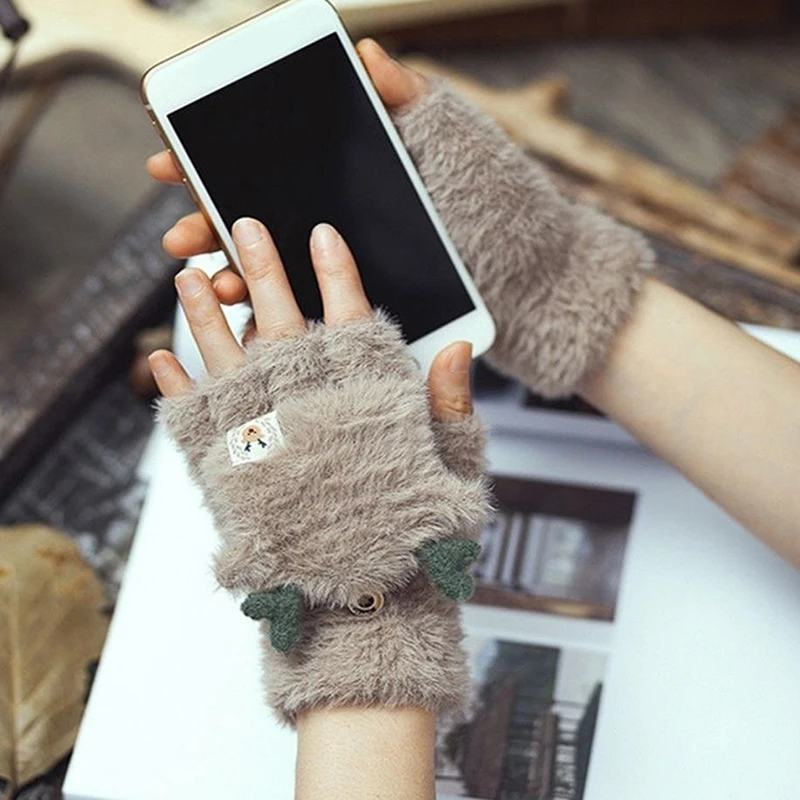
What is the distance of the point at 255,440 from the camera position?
0.46 m

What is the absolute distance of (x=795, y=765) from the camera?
515 millimetres

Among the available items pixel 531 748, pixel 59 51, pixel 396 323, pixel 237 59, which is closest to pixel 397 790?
pixel 531 748

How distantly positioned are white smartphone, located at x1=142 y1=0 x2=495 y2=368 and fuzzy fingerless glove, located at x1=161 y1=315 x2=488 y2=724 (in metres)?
0.08

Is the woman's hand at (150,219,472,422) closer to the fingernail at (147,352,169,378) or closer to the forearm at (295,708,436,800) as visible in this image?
the fingernail at (147,352,169,378)

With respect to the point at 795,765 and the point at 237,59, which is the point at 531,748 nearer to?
the point at 795,765

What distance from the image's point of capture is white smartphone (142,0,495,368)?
510mm

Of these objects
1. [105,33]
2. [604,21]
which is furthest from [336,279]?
[604,21]

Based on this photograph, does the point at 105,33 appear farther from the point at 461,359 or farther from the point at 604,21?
the point at 604,21

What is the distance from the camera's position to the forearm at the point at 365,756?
17.8 inches

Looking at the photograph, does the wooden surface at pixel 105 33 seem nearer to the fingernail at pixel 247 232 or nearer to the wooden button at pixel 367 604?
the fingernail at pixel 247 232

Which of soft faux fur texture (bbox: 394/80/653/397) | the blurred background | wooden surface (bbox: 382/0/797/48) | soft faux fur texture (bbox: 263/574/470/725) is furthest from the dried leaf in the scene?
wooden surface (bbox: 382/0/797/48)

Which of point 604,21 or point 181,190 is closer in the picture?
point 181,190

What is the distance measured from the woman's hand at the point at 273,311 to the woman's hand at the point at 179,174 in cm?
2

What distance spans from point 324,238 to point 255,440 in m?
0.11
